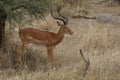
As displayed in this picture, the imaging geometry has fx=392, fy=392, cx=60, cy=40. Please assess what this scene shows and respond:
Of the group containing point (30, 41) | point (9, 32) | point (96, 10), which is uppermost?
point (30, 41)

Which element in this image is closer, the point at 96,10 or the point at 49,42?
the point at 49,42

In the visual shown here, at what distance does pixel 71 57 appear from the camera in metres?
10.2

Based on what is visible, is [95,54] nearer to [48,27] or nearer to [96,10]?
[48,27]

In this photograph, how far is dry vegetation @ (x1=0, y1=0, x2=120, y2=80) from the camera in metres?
7.90

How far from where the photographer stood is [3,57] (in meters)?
9.62

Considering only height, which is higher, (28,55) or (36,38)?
(36,38)

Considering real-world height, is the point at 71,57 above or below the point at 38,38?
below

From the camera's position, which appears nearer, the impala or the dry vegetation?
the dry vegetation

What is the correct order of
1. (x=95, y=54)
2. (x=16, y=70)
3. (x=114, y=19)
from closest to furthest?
(x=16, y=70) < (x=95, y=54) < (x=114, y=19)

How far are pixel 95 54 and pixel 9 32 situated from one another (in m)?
3.04

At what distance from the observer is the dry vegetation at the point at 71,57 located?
7.90 meters

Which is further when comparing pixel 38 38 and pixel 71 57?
pixel 71 57

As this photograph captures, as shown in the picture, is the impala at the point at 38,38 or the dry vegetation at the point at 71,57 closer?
the dry vegetation at the point at 71,57

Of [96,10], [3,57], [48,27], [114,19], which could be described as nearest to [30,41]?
[3,57]
